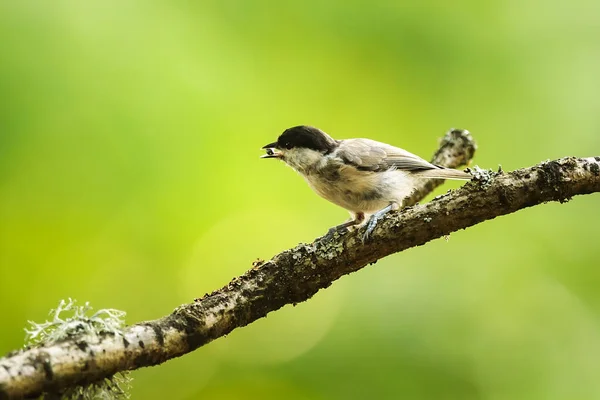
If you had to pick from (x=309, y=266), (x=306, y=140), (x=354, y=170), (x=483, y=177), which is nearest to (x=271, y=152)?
(x=306, y=140)

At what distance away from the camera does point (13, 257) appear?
15.6 ft

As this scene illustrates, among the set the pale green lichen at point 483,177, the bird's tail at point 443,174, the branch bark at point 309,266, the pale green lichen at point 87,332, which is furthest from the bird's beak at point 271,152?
the pale green lichen at point 87,332

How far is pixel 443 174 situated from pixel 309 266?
1220 millimetres

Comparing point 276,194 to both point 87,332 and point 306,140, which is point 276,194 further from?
point 87,332

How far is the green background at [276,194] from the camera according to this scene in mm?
4742

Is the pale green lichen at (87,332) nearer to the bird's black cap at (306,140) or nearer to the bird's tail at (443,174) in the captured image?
the bird's black cap at (306,140)

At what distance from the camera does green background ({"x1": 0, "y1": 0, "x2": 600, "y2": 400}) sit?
A: 474 centimetres

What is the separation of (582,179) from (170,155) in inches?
136

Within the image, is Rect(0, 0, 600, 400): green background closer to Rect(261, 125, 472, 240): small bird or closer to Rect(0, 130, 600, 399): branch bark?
Rect(261, 125, 472, 240): small bird

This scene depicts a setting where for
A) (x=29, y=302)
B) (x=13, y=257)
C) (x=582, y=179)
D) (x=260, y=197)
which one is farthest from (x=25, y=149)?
(x=582, y=179)

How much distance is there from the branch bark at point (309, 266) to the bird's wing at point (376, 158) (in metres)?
0.96

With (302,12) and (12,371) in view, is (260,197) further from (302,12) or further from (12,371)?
(12,371)

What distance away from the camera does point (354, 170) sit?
3.44 meters

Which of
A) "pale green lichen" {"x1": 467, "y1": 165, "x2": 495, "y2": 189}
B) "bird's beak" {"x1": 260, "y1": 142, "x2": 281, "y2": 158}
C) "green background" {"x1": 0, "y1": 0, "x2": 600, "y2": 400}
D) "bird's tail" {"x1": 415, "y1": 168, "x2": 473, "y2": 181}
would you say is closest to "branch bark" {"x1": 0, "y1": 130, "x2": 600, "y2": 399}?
"pale green lichen" {"x1": 467, "y1": 165, "x2": 495, "y2": 189}
